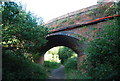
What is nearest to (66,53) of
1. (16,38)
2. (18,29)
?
(16,38)

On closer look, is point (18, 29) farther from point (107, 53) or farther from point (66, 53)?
point (66, 53)

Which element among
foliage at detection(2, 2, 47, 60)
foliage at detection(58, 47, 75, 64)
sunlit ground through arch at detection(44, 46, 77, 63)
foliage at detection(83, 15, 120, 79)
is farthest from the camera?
sunlit ground through arch at detection(44, 46, 77, 63)

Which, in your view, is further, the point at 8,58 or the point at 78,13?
the point at 78,13

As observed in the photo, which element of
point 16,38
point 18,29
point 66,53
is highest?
point 18,29

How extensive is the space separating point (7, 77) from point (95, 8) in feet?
27.3

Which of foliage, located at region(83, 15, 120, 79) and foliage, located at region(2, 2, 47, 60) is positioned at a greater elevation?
foliage, located at region(2, 2, 47, 60)

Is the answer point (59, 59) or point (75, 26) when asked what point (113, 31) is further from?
point (59, 59)

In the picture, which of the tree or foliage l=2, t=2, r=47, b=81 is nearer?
the tree

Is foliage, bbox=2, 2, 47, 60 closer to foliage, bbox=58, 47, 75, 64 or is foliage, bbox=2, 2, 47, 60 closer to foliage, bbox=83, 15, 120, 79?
foliage, bbox=83, 15, 120, 79

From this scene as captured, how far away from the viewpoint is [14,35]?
509 cm

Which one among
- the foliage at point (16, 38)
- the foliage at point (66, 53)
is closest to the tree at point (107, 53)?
the foliage at point (16, 38)

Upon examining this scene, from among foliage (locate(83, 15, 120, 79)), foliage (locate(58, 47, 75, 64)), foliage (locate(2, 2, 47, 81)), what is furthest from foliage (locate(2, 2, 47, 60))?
foliage (locate(58, 47, 75, 64))

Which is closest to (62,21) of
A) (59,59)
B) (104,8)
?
(104,8)

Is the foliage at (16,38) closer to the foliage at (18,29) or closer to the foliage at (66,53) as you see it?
the foliage at (18,29)
